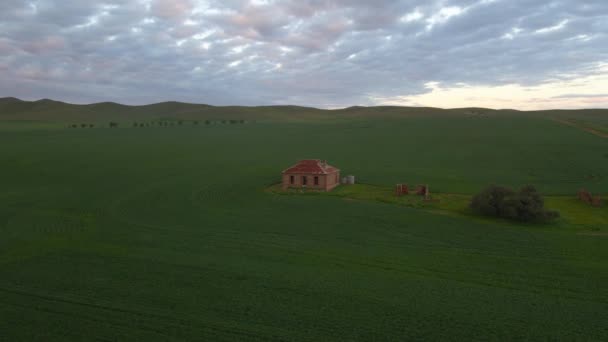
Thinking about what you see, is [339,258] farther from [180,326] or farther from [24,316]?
[24,316]

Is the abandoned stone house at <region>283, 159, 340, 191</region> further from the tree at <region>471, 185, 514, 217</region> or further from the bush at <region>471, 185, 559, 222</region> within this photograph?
the tree at <region>471, 185, 514, 217</region>

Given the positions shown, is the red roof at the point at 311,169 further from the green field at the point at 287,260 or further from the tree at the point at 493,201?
the tree at the point at 493,201

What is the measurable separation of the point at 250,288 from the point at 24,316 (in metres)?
8.56

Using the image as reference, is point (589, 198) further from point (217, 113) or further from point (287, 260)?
point (217, 113)

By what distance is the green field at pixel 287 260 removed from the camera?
14805 millimetres

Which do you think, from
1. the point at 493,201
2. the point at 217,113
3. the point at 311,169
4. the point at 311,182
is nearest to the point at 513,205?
the point at 493,201

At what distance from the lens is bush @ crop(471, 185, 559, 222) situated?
2892cm

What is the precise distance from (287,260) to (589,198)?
28967 millimetres

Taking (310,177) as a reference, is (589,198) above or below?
below

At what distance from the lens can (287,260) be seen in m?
21.2

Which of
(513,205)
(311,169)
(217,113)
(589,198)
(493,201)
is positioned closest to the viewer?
(513,205)

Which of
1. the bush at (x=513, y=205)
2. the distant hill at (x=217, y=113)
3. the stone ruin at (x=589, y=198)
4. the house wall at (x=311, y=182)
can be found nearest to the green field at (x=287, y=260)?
the stone ruin at (x=589, y=198)

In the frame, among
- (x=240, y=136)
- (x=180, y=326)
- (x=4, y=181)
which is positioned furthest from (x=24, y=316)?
(x=240, y=136)

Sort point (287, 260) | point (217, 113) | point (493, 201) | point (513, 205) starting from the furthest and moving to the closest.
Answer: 1. point (217, 113)
2. point (493, 201)
3. point (513, 205)
4. point (287, 260)
